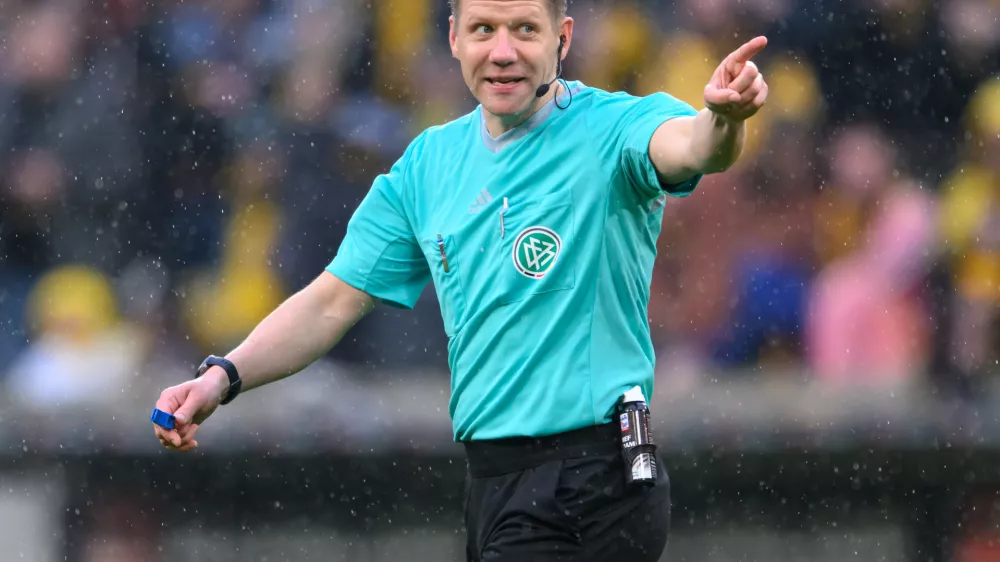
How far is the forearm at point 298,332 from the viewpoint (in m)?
4.43

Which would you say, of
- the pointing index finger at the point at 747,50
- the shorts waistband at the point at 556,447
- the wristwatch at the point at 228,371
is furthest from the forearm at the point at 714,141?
the wristwatch at the point at 228,371

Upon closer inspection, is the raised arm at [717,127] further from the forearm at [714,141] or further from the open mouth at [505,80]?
the open mouth at [505,80]

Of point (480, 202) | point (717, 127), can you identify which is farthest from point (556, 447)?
point (717, 127)

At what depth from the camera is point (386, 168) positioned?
29.8ft

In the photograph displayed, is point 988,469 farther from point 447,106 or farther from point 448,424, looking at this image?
point 447,106

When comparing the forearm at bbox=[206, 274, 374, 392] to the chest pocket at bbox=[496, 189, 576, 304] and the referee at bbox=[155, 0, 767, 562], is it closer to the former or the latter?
the referee at bbox=[155, 0, 767, 562]

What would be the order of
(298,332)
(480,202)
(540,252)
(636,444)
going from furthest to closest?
1. (298,332)
2. (480,202)
3. (540,252)
4. (636,444)

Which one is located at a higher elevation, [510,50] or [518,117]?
[510,50]

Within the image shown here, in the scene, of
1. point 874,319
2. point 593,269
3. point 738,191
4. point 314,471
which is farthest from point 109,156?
point 593,269

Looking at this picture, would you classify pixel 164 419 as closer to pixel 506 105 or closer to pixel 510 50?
pixel 506 105

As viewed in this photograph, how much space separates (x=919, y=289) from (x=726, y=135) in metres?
5.00

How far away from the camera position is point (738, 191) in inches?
347

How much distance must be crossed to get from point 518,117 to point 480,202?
247 millimetres

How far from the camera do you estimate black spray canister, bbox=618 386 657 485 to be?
3.97 metres
